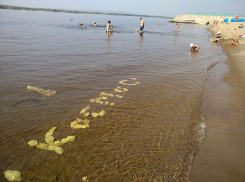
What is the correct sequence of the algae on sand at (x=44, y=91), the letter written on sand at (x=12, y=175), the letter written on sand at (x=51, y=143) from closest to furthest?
the letter written on sand at (x=12, y=175)
the letter written on sand at (x=51, y=143)
the algae on sand at (x=44, y=91)

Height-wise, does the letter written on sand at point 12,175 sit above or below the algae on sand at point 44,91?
below

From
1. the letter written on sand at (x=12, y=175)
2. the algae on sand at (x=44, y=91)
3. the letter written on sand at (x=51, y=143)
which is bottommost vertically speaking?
the letter written on sand at (x=12, y=175)

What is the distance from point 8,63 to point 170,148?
11.1 meters

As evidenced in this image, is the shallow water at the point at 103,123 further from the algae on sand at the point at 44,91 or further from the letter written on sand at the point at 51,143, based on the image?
the algae on sand at the point at 44,91

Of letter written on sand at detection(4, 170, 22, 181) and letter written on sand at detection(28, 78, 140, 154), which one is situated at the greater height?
letter written on sand at detection(28, 78, 140, 154)

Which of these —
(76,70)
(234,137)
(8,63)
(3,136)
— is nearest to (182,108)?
(234,137)

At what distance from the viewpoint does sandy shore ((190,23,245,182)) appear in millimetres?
3715

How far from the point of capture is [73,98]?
22.6 ft

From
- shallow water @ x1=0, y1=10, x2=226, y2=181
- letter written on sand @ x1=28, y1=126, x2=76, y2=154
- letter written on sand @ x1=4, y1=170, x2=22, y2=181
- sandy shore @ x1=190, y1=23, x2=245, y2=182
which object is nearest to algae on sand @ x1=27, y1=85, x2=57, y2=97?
shallow water @ x1=0, y1=10, x2=226, y2=181

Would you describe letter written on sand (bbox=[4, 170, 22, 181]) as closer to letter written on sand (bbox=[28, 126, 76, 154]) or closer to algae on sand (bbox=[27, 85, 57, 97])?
letter written on sand (bbox=[28, 126, 76, 154])

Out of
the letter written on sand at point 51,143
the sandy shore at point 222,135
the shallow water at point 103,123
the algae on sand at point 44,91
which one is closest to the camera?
the sandy shore at point 222,135

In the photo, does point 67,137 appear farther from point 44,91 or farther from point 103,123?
point 44,91

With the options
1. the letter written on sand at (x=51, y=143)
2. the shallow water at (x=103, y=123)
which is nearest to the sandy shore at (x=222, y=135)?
the shallow water at (x=103, y=123)

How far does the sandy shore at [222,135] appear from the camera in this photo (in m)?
3.71
